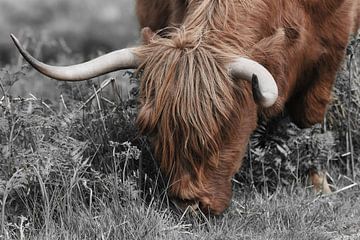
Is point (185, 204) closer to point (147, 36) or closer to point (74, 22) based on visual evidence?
point (147, 36)

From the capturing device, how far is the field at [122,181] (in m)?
5.79

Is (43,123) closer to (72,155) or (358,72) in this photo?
(72,155)

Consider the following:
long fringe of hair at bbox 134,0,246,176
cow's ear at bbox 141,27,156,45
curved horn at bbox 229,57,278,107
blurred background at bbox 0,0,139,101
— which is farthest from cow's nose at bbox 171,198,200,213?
blurred background at bbox 0,0,139,101

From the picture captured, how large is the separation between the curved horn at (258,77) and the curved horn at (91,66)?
0.64 m

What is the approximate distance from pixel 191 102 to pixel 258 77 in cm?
43

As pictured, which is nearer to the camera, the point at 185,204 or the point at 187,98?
the point at 187,98

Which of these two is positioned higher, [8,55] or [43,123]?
[43,123]

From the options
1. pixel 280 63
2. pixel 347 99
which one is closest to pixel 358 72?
pixel 347 99

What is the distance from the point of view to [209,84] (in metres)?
5.60

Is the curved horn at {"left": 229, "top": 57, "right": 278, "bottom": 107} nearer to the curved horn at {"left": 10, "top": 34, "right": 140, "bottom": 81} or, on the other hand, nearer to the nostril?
the curved horn at {"left": 10, "top": 34, "right": 140, "bottom": 81}

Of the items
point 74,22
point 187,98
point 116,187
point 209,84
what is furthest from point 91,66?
point 74,22

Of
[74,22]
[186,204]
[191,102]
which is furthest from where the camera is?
[74,22]

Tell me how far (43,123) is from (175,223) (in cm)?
118

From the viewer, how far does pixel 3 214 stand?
18.4ft
